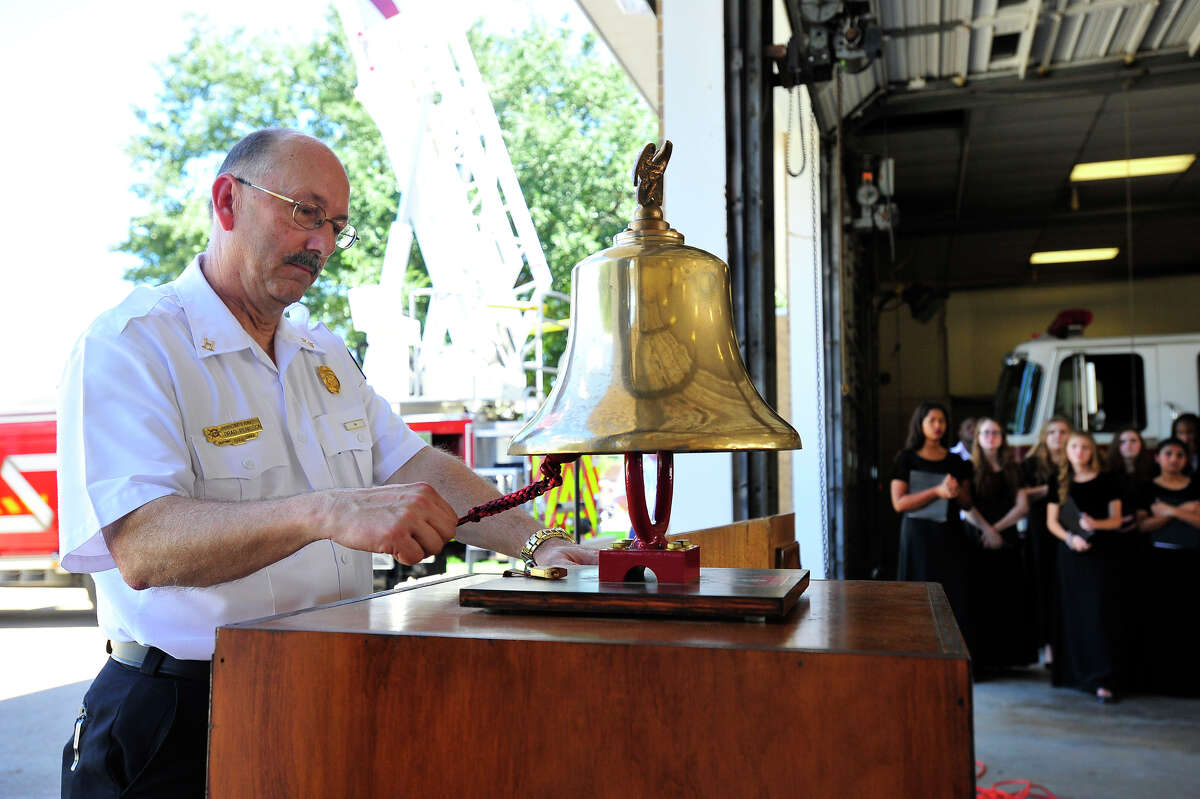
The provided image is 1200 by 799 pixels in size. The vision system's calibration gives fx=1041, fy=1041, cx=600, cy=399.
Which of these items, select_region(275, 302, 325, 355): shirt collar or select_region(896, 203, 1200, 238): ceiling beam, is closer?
select_region(275, 302, 325, 355): shirt collar

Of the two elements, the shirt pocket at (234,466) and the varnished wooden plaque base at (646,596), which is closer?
the varnished wooden plaque base at (646,596)

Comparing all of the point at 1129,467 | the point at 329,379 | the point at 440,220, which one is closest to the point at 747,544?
the point at 329,379

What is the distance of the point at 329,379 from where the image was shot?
195 cm

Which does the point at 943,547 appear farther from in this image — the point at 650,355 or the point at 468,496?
the point at 650,355

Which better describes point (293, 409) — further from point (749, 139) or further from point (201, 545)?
point (749, 139)

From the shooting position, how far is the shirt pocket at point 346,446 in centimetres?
187

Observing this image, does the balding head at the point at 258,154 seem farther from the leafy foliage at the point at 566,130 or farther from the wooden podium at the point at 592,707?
the leafy foliage at the point at 566,130

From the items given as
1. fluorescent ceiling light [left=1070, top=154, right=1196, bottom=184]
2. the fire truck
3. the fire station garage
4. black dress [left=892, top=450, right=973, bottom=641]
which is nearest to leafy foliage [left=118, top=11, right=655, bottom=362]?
the fire station garage

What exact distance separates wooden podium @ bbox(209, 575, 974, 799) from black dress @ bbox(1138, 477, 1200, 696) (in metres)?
6.15

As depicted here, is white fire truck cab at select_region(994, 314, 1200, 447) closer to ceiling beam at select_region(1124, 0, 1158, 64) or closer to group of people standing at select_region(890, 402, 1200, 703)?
group of people standing at select_region(890, 402, 1200, 703)

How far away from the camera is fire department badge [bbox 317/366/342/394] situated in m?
1.93

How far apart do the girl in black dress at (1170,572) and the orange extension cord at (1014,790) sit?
8.13ft

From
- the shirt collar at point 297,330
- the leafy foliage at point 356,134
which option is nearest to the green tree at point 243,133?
the leafy foliage at point 356,134

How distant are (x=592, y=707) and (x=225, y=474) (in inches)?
32.9
